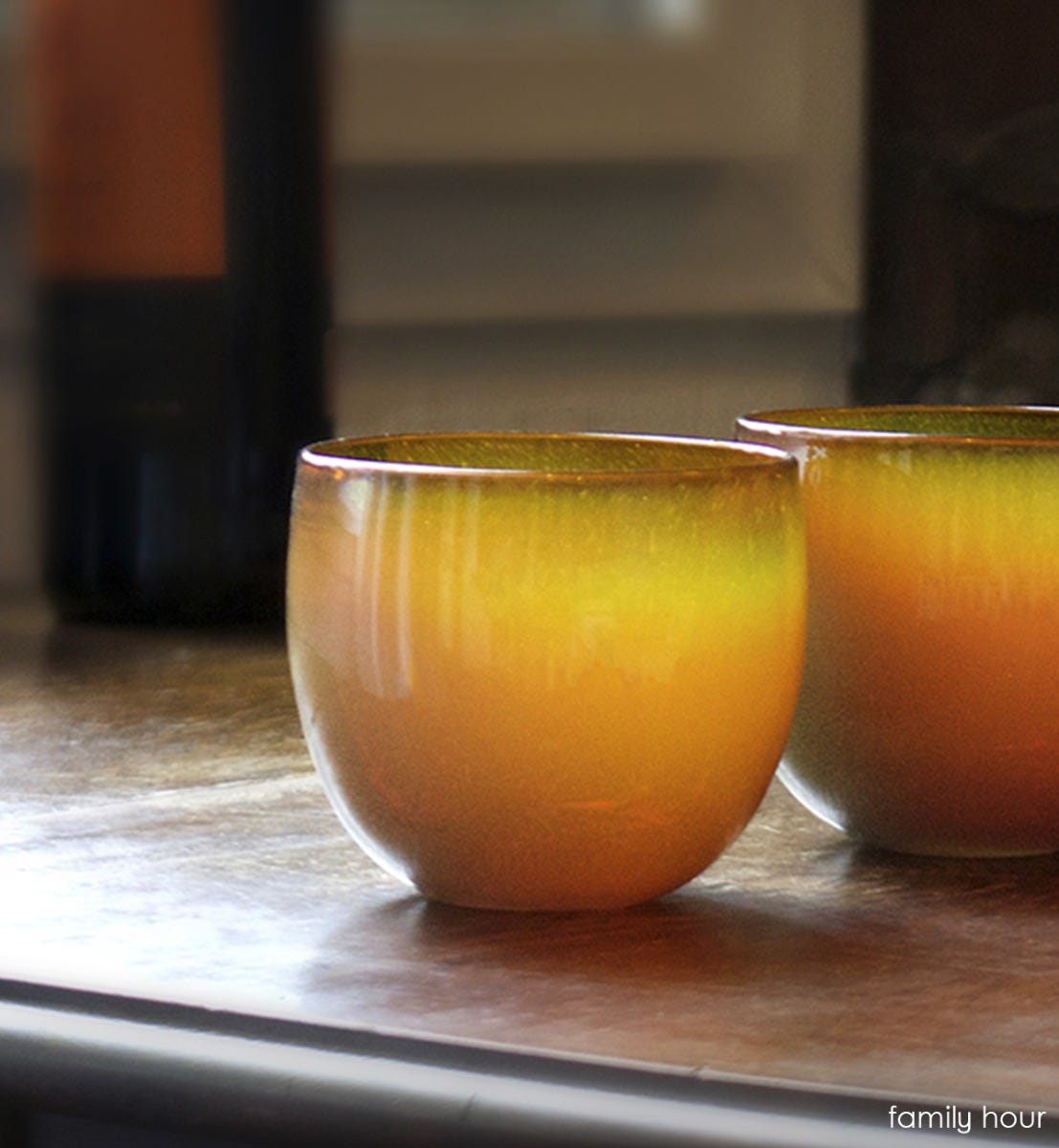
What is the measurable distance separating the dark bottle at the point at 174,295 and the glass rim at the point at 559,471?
0.33m

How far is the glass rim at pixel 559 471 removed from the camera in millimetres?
412

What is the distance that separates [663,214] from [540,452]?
38cm

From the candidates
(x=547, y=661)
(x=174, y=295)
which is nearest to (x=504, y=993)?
(x=547, y=661)

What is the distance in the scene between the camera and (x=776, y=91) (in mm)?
842

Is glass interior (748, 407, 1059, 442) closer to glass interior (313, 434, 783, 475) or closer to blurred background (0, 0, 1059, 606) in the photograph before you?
glass interior (313, 434, 783, 475)

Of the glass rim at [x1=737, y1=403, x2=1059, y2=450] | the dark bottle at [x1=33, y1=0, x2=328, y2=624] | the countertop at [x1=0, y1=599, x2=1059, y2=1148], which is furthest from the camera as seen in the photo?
the dark bottle at [x1=33, y1=0, x2=328, y2=624]

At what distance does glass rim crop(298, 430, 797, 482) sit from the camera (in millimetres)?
412

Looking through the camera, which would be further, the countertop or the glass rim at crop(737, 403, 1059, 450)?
the glass rim at crop(737, 403, 1059, 450)

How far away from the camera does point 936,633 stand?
0.47 m

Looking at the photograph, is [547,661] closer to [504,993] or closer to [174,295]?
[504,993]

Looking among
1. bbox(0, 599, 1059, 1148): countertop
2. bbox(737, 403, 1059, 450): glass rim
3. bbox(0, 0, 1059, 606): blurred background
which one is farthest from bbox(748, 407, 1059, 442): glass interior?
bbox(0, 0, 1059, 606): blurred background

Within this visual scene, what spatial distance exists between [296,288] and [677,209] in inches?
5.9

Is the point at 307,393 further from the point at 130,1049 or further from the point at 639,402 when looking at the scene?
the point at 130,1049

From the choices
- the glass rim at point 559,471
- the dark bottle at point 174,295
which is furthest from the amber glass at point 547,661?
the dark bottle at point 174,295
